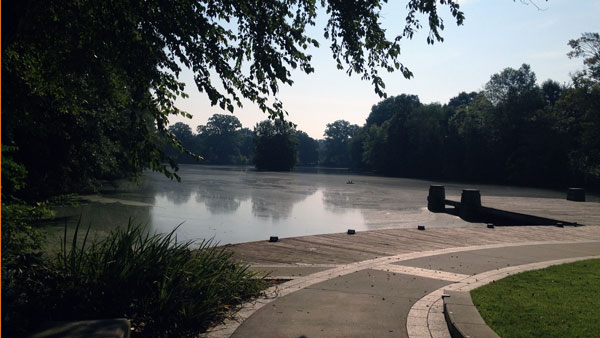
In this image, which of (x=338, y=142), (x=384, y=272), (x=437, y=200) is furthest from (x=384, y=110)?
(x=384, y=272)

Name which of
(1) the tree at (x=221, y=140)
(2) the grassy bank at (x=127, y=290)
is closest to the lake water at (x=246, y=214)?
(2) the grassy bank at (x=127, y=290)

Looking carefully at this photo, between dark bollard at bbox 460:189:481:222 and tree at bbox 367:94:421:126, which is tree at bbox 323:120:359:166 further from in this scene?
dark bollard at bbox 460:189:481:222

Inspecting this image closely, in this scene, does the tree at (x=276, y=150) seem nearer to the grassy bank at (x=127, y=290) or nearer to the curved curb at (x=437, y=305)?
the curved curb at (x=437, y=305)

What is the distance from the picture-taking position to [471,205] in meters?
21.4

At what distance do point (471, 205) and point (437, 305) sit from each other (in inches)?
678

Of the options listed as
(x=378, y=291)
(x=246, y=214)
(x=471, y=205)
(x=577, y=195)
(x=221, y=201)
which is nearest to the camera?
(x=378, y=291)

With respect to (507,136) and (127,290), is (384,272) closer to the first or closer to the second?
(127,290)

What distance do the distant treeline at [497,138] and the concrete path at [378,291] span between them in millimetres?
36883

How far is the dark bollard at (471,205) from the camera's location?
21.1 meters

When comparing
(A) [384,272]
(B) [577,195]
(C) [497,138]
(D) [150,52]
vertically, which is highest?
(C) [497,138]

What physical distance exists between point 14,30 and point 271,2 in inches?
154

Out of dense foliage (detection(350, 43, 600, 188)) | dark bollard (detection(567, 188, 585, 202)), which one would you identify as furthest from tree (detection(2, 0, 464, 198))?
dense foliage (detection(350, 43, 600, 188))

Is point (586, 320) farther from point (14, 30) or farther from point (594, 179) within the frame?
point (594, 179)

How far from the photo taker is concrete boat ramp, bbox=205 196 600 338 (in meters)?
4.73
